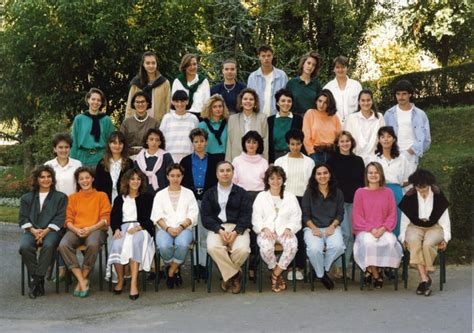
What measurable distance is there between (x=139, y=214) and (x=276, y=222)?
155 cm

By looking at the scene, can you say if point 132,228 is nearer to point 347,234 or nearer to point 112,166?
point 112,166

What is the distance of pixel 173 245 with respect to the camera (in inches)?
286

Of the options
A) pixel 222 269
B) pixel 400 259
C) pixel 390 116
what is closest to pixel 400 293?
pixel 400 259

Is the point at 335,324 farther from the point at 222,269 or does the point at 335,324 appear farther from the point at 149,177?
the point at 149,177

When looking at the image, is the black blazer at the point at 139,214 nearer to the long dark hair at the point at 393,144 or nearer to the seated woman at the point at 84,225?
the seated woman at the point at 84,225

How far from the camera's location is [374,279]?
728cm

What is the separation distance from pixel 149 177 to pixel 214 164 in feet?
2.62

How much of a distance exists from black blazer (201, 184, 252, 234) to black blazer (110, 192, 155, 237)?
0.61 meters

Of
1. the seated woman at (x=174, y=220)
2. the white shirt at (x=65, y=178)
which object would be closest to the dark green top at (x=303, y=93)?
the seated woman at (x=174, y=220)

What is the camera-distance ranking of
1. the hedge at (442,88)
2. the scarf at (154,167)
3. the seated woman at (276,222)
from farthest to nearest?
1. the hedge at (442,88)
2. the scarf at (154,167)
3. the seated woman at (276,222)

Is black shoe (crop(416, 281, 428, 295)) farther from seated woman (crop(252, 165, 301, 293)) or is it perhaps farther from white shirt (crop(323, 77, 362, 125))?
white shirt (crop(323, 77, 362, 125))

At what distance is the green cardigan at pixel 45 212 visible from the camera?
24.1 ft

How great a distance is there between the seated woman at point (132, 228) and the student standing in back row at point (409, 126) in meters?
3.17

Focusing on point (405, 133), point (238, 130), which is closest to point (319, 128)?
point (238, 130)
